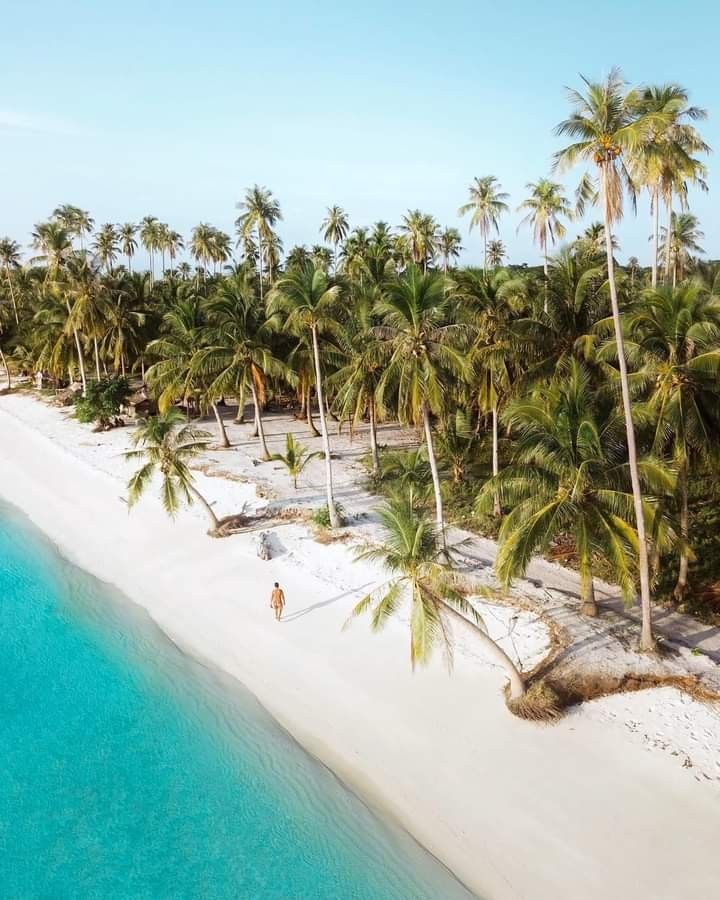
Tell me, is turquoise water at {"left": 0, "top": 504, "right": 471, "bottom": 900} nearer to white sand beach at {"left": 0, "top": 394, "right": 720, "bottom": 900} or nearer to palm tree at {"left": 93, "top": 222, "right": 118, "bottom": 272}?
white sand beach at {"left": 0, "top": 394, "right": 720, "bottom": 900}

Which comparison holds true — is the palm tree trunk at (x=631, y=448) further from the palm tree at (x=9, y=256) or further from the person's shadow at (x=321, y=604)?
the palm tree at (x=9, y=256)

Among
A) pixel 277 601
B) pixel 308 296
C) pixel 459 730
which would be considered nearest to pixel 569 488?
pixel 459 730

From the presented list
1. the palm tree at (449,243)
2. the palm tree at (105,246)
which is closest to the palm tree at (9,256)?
the palm tree at (105,246)

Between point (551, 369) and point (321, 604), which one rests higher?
point (551, 369)

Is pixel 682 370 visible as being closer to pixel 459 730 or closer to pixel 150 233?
pixel 459 730

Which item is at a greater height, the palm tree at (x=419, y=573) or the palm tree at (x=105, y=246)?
the palm tree at (x=105, y=246)

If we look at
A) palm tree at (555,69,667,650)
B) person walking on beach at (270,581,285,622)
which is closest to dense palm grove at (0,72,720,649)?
palm tree at (555,69,667,650)
